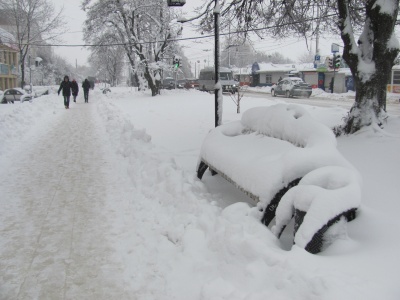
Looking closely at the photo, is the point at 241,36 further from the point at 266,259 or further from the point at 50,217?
the point at 266,259

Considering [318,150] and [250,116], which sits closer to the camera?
[318,150]

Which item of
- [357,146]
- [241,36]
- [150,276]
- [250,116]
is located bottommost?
[150,276]

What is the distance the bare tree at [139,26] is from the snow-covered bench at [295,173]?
25.4 m

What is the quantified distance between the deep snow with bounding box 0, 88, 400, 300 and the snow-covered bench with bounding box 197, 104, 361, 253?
7.6 inches

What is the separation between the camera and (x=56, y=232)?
13.7 ft

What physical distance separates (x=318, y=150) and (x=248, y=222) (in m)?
0.96

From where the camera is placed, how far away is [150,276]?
3.27 metres

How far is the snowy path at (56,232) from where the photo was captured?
3.15 m

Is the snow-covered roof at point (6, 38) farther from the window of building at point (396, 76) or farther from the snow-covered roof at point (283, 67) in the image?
the snow-covered roof at point (283, 67)

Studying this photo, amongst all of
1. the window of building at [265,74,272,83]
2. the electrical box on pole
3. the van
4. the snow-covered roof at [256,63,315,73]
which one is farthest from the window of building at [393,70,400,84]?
the electrical box on pole

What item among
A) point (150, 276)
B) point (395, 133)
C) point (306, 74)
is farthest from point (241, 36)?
point (306, 74)

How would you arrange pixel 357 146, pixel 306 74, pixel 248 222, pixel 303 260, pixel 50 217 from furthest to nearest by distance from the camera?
1. pixel 306 74
2. pixel 357 146
3. pixel 50 217
4. pixel 248 222
5. pixel 303 260

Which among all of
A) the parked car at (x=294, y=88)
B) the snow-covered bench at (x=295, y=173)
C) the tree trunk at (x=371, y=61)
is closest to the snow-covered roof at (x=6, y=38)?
the parked car at (x=294, y=88)

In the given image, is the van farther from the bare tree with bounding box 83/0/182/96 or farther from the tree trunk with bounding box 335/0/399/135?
the tree trunk with bounding box 335/0/399/135
